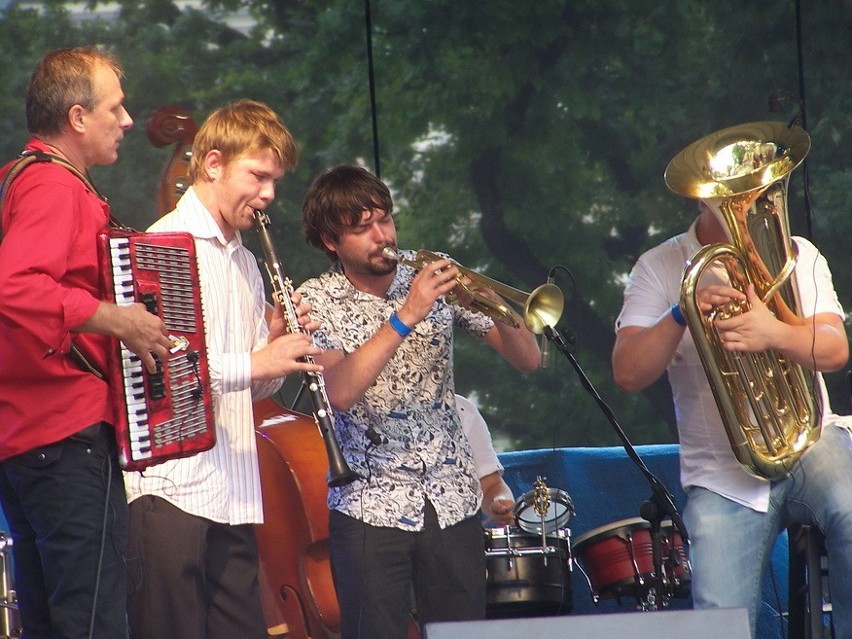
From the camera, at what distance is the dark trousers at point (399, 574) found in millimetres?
3119

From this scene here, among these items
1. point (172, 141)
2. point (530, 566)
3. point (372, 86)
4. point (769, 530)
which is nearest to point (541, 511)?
point (530, 566)

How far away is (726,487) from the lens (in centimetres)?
325

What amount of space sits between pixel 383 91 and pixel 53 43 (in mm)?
1692

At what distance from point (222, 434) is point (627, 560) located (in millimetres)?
1727

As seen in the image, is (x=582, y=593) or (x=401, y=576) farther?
(x=582, y=593)

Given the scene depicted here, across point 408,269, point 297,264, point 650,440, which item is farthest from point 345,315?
point 650,440

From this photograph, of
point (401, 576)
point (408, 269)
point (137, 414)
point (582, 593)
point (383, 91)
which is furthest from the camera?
point (383, 91)

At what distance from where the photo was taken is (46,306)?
2.46 metres

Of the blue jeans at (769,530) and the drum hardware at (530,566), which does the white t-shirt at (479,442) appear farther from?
the blue jeans at (769,530)

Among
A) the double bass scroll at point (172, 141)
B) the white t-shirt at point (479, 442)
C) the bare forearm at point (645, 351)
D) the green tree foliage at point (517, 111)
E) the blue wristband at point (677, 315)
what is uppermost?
the green tree foliage at point (517, 111)

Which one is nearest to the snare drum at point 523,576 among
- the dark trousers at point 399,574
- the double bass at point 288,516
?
the double bass at point 288,516

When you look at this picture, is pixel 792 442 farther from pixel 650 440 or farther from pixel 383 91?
pixel 383 91

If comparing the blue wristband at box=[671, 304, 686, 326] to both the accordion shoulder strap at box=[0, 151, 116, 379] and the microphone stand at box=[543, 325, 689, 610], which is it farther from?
the accordion shoulder strap at box=[0, 151, 116, 379]

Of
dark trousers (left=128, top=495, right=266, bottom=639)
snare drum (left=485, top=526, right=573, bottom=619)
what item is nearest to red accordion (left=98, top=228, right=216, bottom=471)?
dark trousers (left=128, top=495, right=266, bottom=639)
